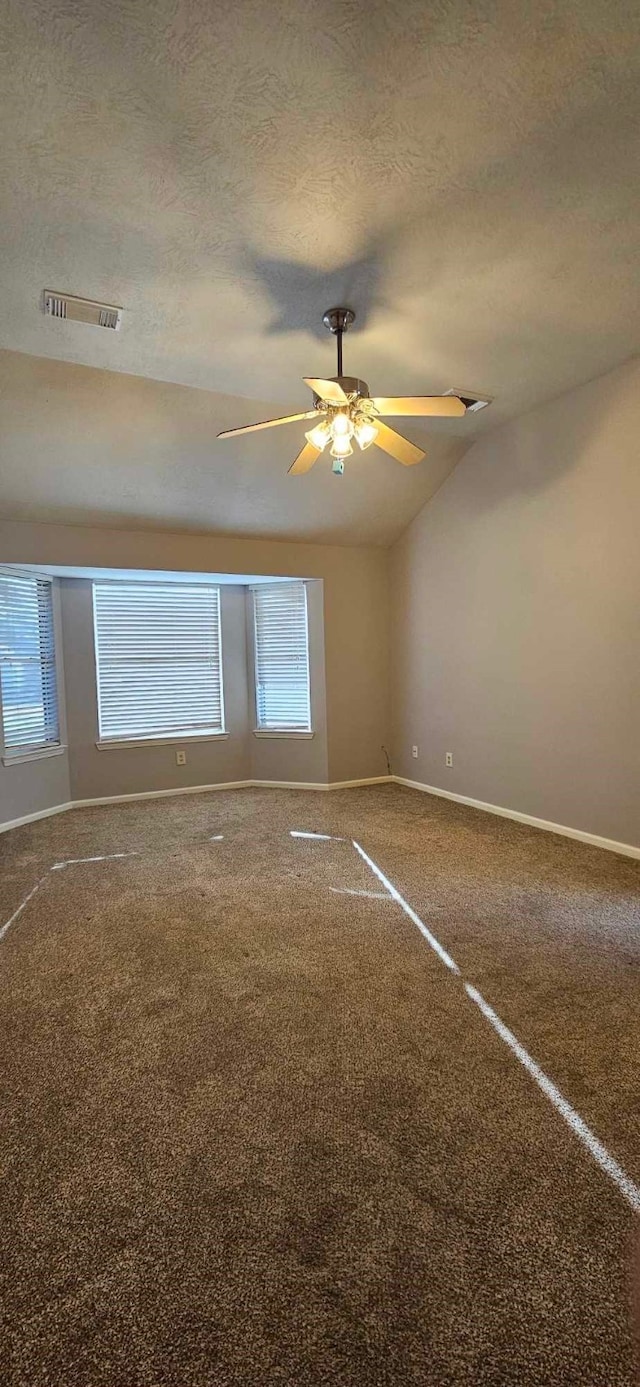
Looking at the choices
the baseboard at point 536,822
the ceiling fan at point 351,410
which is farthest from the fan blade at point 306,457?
the baseboard at point 536,822

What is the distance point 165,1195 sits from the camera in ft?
4.58

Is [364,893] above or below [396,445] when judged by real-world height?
below

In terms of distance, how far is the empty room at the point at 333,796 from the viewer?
123 cm

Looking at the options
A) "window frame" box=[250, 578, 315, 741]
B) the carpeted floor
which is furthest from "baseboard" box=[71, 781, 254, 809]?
the carpeted floor

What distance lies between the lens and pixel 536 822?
415 centimetres

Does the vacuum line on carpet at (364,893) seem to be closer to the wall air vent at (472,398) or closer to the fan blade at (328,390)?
the fan blade at (328,390)

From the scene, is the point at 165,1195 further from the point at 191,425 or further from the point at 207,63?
the point at 191,425

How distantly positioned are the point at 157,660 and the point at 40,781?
1456mm

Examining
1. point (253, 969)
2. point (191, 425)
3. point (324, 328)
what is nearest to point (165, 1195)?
point (253, 969)

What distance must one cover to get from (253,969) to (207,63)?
2947 mm

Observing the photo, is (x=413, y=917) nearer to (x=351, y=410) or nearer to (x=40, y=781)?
(x=351, y=410)

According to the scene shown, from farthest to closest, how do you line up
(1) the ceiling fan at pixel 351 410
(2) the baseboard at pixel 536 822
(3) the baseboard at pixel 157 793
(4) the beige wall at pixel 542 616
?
(3) the baseboard at pixel 157 793
(2) the baseboard at pixel 536 822
(4) the beige wall at pixel 542 616
(1) the ceiling fan at pixel 351 410

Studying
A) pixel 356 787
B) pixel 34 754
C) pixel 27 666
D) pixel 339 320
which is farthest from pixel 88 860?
pixel 339 320

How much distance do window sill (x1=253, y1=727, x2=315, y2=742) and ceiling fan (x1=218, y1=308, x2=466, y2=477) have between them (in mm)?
3142
